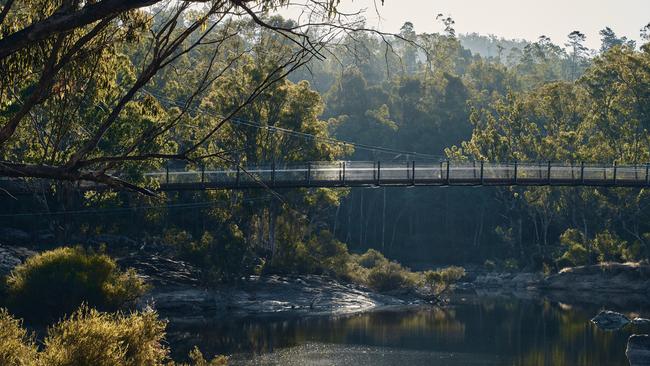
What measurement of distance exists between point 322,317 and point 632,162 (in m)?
30.6

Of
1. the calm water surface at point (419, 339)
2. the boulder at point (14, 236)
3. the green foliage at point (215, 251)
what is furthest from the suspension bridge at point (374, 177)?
the boulder at point (14, 236)

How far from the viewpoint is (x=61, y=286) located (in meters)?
37.1

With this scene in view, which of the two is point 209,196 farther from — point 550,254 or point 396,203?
point 396,203

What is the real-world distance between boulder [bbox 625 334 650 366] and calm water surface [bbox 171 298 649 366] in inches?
19.5

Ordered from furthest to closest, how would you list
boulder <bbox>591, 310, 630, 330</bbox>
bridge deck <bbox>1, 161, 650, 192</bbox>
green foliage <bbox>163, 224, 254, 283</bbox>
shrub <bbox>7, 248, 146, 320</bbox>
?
green foliage <bbox>163, 224, 254, 283</bbox> → bridge deck <bbox>1, 161, 650, 192</bbox> → boulder <bbox>591, 310, 630, 330</bbox> → shrub <bbox>7, 248, 146, 320</bbox>

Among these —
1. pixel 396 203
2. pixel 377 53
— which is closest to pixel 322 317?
pixel 396 203

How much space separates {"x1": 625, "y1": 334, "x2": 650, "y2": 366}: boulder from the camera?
34.3 m

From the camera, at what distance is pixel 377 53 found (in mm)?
157625

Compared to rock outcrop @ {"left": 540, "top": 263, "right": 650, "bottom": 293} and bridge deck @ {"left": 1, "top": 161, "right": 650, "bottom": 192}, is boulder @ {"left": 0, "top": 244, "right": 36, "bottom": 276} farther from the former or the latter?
rock outcrop @ {"left": 540, "top": 263, "right": 650, "bottom": 293}

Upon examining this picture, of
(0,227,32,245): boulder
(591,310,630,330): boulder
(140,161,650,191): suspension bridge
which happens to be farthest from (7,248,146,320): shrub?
(591,310,630,330): boulder

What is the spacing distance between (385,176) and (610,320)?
1330 cm

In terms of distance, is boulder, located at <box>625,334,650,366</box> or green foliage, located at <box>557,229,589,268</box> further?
green foliage, located at <box>557,229,589,268</box>

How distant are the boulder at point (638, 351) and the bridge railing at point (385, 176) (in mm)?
14122

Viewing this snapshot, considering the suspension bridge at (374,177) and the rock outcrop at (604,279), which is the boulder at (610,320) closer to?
the suspension bridge at (374,177)
